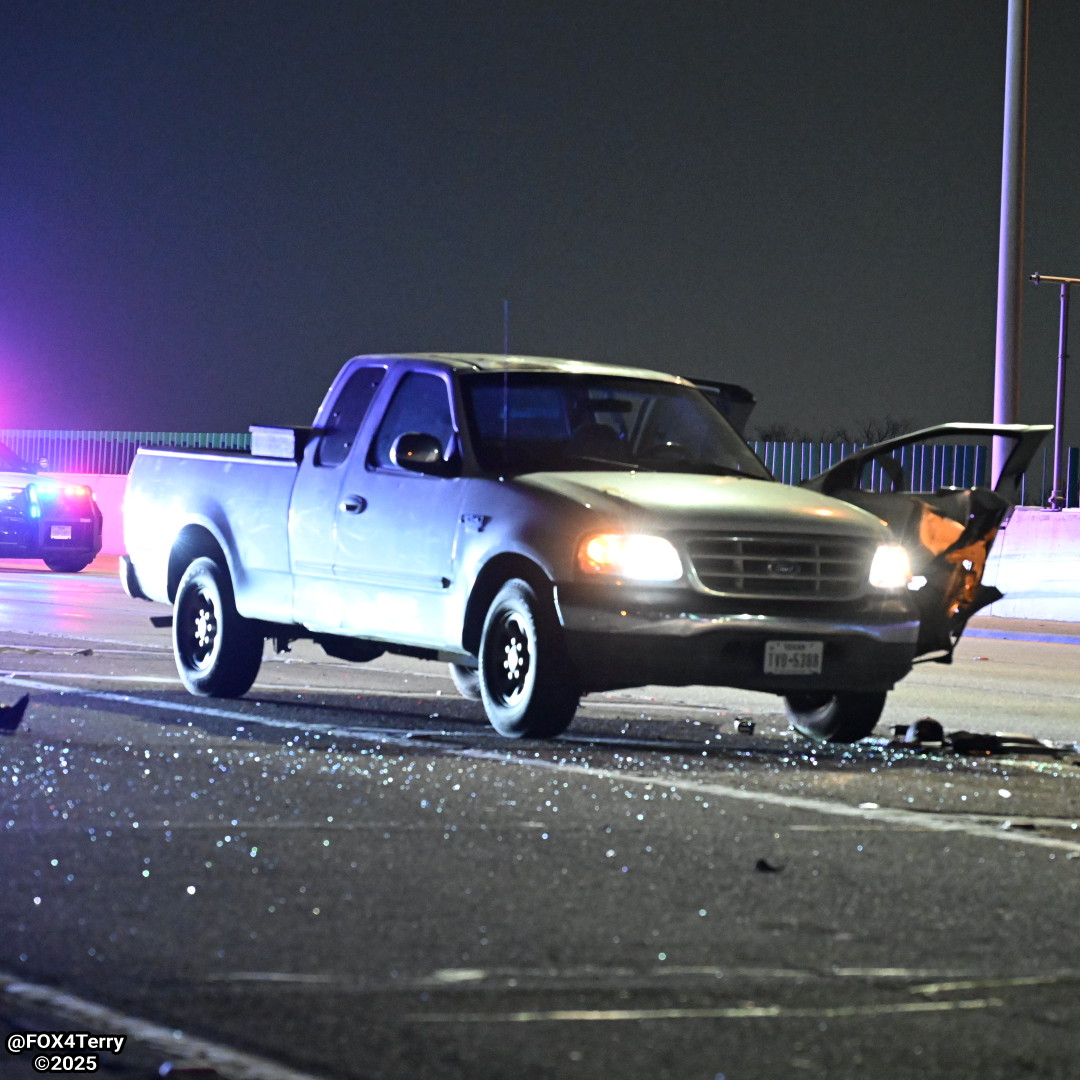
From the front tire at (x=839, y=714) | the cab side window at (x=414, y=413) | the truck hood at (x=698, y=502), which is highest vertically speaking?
the cab side window at (x=414, y=413)

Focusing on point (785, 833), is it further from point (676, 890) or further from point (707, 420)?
point (707, 420)

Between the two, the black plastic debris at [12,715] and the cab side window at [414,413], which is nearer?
the black plastic debris at [12,715]

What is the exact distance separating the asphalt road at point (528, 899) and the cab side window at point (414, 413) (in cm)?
154

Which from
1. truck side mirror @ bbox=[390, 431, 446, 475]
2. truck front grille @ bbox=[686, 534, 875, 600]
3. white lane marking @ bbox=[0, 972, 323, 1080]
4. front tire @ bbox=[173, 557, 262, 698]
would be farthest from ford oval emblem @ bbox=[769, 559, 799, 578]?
white lane marking @ bbox=[0, 972, 323, 1080]

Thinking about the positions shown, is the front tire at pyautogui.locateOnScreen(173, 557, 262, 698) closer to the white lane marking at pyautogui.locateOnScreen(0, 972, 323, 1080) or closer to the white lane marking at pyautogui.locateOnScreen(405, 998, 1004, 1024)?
the white lane marking at pyautogui.locateOnScreen(0, 972, 323, 1080)

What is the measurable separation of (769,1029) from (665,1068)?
44 cm

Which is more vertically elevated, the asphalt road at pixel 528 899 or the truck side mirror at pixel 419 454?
the truck side mirror at pixel 419 454

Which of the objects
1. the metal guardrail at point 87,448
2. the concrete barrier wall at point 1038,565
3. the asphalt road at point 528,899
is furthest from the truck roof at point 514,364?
the metal guardrail at point 87,448

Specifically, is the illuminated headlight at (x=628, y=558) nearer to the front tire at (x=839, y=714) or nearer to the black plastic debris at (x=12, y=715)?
the front tire at (x=839, y=714)

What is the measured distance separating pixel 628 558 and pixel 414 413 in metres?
2.11

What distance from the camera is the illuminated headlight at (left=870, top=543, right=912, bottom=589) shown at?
11609mm

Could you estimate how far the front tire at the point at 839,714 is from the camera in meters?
11.9

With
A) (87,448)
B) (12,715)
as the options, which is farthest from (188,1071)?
(87,448)

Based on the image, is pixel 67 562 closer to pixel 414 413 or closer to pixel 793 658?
pixel 414 413
